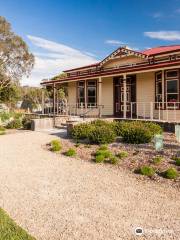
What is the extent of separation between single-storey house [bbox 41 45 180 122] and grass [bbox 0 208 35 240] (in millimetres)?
11572

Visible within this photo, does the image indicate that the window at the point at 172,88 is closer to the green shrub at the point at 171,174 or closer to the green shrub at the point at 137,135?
the green shrub at the point at 137,135

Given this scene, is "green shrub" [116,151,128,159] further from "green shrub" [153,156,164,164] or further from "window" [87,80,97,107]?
"window" [87,80,97,107]

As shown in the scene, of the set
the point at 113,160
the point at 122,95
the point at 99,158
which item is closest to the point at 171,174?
the point at 113,160

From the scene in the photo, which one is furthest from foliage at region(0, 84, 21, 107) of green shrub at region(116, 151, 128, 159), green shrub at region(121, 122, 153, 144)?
green shrub at region(116, 151, 128, 159)

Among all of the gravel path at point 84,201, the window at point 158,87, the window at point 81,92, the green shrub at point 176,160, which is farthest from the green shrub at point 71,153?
the window at point 81,92

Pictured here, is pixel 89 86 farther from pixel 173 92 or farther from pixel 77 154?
pixel 77 154

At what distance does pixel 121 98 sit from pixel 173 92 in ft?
16.1

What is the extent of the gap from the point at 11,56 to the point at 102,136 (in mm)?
30461

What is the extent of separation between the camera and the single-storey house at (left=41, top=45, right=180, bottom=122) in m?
16.2

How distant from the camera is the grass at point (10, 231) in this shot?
183 inches

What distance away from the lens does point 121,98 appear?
2041 centimetres

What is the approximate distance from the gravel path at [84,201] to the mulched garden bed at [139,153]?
1.38ft

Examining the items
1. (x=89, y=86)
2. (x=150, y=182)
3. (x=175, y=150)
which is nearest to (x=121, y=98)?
(x=89, y=86)

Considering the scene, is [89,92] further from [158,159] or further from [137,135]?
[158,159]
